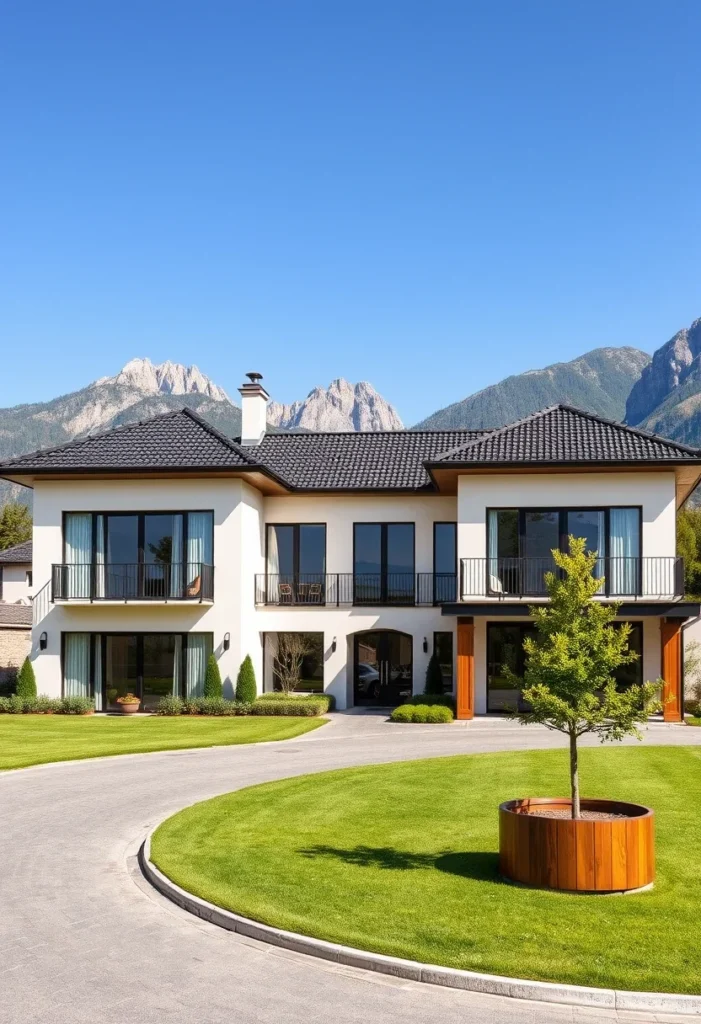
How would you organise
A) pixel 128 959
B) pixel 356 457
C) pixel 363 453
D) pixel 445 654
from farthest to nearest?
1. pixel 363 453
2. pixel 356 457
3. pixel 445 654
4. pixel 128 959

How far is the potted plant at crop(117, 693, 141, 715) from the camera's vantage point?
28750 millimetres

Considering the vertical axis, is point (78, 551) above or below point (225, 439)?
below

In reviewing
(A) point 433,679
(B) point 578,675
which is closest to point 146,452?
(A) point 433,679

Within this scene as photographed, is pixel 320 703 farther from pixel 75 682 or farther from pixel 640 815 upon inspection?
pixel 640 815

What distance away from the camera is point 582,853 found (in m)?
9.84

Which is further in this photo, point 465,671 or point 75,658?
point 75,658

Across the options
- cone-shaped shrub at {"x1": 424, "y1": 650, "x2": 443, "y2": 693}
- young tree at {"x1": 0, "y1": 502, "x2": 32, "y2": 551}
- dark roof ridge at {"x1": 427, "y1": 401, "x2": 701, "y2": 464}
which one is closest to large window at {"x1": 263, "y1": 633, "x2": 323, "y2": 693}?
cone-shaped shrub at {"x1": 424, "y1": 650, "x2": 443, "y2": 693}

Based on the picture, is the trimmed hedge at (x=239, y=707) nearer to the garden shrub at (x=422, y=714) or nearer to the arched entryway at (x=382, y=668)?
the garden shrub at (x=422, y=714)

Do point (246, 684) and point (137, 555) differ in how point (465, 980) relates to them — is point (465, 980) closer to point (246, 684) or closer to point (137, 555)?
point (246, 684)

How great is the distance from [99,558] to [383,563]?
27.1 ft

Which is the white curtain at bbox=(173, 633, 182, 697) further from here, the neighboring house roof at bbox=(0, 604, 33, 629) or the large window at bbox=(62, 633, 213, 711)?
the neighboring house roof at bbox=(0, 604, 33, 629)

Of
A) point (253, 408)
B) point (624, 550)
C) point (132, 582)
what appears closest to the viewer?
point (624, 550)

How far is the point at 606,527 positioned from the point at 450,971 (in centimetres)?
2113

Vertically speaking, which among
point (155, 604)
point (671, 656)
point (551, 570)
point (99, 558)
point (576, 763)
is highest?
point (99, 558)
